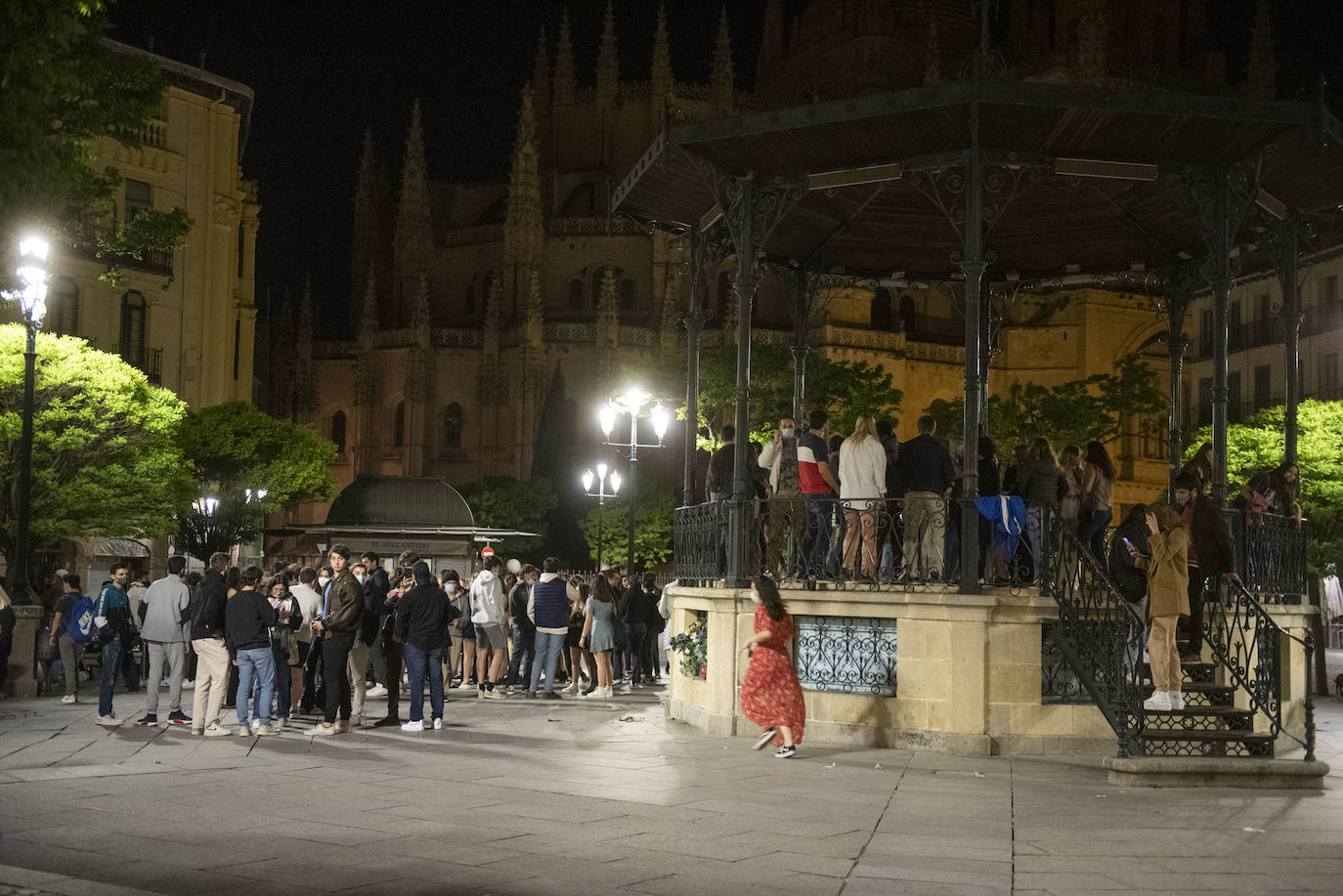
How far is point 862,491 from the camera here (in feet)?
45.5

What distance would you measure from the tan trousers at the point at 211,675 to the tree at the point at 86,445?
1826 cm

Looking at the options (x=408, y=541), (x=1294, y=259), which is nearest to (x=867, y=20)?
(x=408, y=541)

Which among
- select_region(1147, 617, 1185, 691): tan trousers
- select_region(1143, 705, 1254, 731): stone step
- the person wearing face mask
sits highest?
the person wearing face mask

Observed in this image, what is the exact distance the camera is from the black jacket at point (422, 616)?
1447 centimetres

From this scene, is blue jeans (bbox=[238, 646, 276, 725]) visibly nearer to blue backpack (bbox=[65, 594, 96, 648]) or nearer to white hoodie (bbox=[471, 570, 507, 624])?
blue backpack (bbox=[65, 594, 96, 648])

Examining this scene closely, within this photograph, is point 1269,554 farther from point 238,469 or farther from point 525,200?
point 525,200

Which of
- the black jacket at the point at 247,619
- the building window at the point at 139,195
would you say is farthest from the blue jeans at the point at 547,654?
the building window at the point at 139,195

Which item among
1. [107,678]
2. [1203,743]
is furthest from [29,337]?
[1203,743]

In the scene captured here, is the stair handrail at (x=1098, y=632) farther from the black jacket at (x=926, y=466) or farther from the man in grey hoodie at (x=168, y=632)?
the man in grey hoodie at (x=168, y=632)

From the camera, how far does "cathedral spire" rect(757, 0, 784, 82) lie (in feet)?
261

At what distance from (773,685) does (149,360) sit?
36047 mm

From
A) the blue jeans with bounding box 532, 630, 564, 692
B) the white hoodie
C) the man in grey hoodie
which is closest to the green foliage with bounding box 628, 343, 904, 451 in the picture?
the white hoodie

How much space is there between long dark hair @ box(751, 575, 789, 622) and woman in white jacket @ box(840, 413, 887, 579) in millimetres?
1106

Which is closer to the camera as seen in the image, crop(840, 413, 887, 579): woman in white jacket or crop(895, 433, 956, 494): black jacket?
crop(840, 413, 887, 579): woman in white jacket
